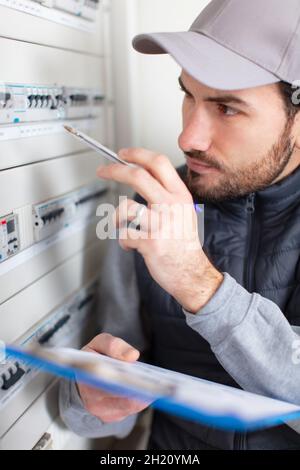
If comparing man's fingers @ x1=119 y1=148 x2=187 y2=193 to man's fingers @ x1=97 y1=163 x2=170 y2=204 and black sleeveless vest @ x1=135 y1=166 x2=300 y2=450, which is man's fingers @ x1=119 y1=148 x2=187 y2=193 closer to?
man's fingers @ x1=97 y1=163 x2=170 y2=204

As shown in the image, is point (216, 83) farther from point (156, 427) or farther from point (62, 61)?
point (156, 427)

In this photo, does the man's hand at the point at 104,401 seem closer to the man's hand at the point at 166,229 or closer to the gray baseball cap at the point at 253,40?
the man's hand at the point at 166,229

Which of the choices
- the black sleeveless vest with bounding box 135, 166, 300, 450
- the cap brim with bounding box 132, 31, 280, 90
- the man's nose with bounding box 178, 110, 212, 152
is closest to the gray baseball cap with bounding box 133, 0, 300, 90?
the cap brim with bounding box 132, 31, 280, 90

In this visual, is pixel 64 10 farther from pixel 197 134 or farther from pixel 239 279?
pixel 239 279

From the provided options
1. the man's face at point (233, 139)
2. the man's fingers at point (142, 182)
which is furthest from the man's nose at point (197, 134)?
the man's fingers at point (142, 182)

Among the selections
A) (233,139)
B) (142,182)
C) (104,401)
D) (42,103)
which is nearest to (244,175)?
(233,139)

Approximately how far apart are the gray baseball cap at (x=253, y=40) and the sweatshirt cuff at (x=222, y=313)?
39 centimetres

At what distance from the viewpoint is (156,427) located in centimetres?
114

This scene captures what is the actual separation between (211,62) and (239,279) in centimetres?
45

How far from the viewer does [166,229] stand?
711mm

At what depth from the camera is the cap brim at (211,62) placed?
2.56ft

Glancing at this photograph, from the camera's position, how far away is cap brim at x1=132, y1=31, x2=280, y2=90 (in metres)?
0.78
